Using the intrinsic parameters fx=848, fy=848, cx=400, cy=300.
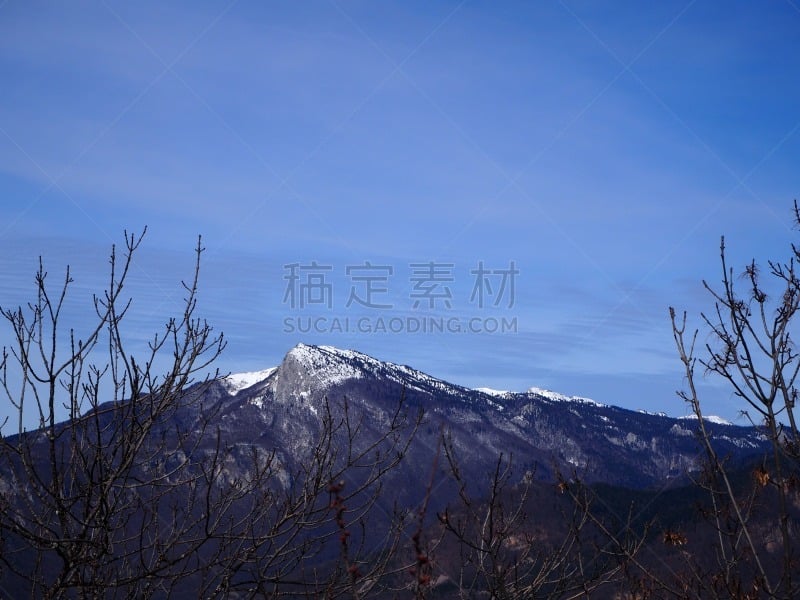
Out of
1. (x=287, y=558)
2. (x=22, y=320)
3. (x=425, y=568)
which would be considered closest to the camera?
(x=425, y=568)

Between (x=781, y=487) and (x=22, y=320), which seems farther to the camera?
(x=22, y=320)

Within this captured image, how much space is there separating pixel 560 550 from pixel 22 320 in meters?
5.79

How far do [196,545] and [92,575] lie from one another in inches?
32.4

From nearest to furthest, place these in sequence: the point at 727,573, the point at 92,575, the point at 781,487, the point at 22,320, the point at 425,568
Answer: the point at 425,568, the point at 781,487, the point at 92,575, the point at 727,573, the point at 22,320

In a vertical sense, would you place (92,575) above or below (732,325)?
below

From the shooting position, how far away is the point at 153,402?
23.9ft

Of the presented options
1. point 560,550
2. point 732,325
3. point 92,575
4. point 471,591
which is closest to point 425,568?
point 471,591

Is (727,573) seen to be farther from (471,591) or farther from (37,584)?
(37,584)

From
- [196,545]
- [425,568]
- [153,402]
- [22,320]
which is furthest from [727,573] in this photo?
[22,320]

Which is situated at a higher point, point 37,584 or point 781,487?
point 781,487

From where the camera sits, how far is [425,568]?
14.6 feet

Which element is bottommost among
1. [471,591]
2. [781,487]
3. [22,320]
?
[471,591]

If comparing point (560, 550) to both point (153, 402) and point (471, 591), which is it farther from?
point (153, 402)

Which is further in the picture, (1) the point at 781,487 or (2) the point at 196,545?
(2) the point at 196,545
